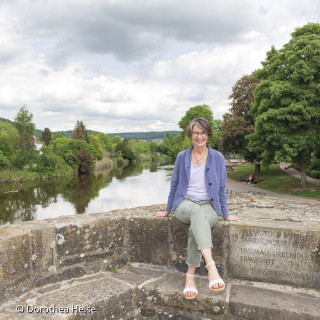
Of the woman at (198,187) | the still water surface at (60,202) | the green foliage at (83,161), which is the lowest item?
the still water surface at (60,202)

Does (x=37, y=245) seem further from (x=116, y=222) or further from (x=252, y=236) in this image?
(x=252, y=236)

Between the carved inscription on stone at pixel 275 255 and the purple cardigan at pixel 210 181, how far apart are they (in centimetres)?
30

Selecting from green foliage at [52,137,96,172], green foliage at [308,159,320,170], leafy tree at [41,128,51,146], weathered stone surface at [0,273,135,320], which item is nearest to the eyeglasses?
weathered stone surface at [0,273,135,320]

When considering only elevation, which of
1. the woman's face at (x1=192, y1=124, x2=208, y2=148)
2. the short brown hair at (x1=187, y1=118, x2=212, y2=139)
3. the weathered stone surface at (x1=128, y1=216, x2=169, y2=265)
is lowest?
the weathered stone surface at (x1=128, y1=216, x2=169, y2=265)

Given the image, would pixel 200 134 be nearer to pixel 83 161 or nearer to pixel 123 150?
pixel 83 161

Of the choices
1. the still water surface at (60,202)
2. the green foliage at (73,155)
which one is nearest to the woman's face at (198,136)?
the still water surface at (60,202)

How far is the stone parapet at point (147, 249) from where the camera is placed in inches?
104

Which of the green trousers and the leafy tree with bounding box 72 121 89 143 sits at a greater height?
the leafy tree with bounding box 72 121 89 143

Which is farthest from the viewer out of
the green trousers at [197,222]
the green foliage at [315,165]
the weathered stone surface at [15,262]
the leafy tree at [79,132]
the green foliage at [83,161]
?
the leafy tree at [79,132]

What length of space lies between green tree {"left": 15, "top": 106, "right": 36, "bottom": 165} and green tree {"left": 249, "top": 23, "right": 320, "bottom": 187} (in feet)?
127

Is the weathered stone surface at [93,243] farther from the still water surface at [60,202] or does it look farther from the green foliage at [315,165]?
the green foliage at [315,165]

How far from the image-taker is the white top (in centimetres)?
308

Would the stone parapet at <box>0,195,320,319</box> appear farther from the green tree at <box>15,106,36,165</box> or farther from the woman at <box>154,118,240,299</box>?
the green tree at <box>15,106,36,165</box>

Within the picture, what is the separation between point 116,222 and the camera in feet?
10.6
